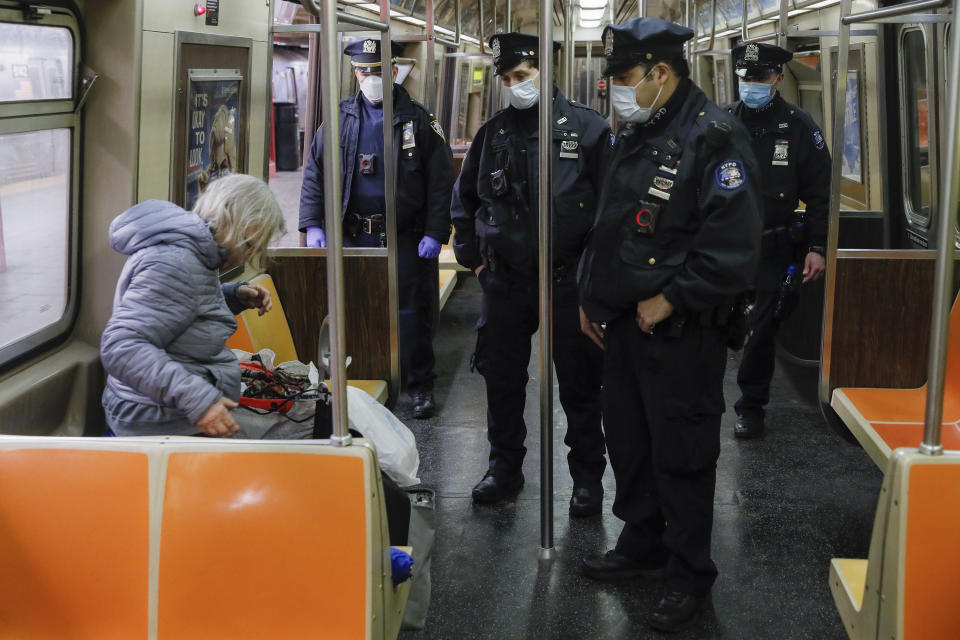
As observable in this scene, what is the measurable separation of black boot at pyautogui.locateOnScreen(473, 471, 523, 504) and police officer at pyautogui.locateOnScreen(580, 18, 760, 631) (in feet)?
3.31

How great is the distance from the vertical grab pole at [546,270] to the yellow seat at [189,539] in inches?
41.7

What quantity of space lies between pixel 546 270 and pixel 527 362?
899mm

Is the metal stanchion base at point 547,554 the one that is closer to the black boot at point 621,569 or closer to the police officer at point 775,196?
the black boot at point 621,569

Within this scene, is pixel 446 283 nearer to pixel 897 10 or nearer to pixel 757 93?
pixel 757 93

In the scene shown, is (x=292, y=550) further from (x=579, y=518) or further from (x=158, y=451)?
(x=579, y=518)

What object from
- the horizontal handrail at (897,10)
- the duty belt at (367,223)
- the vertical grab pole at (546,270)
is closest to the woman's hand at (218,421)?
the vertical grab pole at (546,270)

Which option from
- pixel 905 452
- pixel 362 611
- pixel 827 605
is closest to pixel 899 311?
pixel 827 605

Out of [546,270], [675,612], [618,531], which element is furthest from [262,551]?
[618,531]

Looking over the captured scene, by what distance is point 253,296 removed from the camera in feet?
11.0

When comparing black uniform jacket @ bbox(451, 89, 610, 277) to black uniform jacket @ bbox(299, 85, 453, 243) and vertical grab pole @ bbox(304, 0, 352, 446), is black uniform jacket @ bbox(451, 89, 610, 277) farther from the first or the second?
vertical grab pole @ bbox(304, 0, 352, 446)

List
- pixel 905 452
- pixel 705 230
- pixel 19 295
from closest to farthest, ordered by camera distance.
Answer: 1. pixel 905 452
2. pixel 705 230
3. pixel 19 295

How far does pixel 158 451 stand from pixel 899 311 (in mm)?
3055

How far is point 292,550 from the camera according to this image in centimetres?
216

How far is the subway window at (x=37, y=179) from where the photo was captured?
273 centimetres
